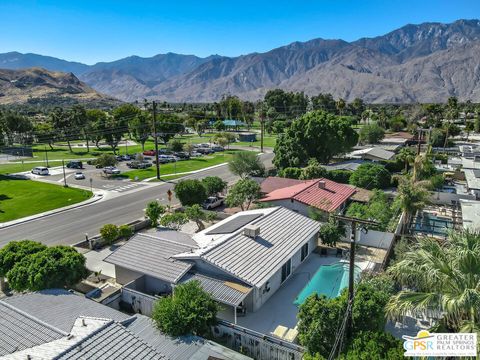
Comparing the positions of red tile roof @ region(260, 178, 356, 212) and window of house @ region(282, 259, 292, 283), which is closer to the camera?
window of house @ region(282, 259, 292, 283)

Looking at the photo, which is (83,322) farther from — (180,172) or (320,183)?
(180,172)

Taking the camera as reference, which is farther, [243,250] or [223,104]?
[223,104]

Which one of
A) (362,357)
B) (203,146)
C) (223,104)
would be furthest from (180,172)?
(223,104)

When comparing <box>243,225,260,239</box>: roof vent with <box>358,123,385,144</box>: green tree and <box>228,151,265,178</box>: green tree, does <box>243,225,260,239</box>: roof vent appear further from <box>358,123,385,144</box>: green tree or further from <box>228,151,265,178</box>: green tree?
<box>358,123,385,144</box>: green tree

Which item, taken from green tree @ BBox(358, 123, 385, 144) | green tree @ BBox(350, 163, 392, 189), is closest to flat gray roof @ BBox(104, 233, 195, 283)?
green tree @ BBox(350, 163, 392, 189)

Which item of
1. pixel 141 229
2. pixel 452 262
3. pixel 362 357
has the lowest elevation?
pixel 141 229

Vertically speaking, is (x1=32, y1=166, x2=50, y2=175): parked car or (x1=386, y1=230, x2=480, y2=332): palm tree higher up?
(x1=386, y1=230, x2=480, y2=332): palm tree
